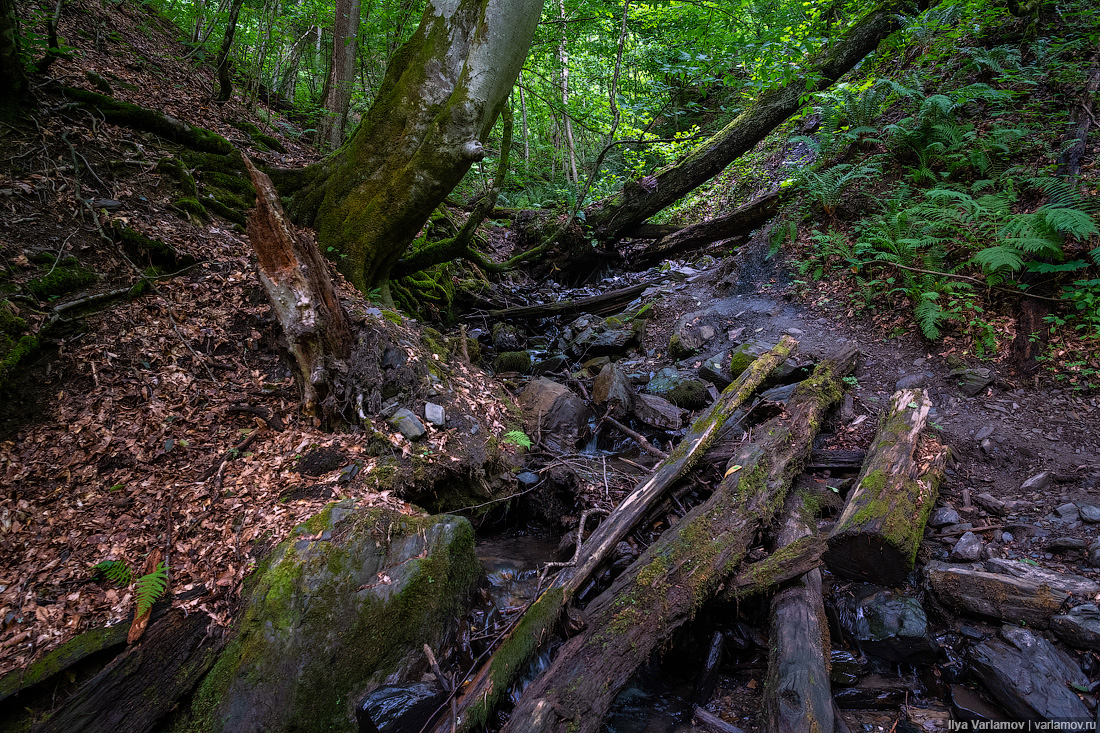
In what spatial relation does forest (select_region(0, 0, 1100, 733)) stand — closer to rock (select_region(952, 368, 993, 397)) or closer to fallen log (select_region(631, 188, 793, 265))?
rock (select_region(952, 368, 993, 397))

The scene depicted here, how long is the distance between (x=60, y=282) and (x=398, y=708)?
165 inches

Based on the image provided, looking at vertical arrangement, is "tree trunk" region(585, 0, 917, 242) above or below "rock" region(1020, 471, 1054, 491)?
above

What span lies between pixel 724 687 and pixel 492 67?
20.3 feet

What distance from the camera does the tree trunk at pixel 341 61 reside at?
25.9 ft

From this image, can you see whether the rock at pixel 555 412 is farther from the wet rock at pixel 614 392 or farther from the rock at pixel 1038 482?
the rock at pixel 1038 482

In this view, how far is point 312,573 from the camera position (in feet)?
9.35

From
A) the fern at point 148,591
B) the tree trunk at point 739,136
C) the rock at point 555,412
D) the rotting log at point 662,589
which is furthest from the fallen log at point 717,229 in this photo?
the fern at point 148,591

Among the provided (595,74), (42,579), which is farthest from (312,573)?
(595,74)

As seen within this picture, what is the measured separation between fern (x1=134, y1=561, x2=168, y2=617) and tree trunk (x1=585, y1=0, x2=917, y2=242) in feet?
33.2

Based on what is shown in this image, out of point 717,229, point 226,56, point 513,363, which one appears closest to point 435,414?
point 513,363

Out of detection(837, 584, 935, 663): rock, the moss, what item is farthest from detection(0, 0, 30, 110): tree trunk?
detection(837, 584, 935, 663): rock

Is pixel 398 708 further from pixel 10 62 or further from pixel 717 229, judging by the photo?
pixel 717 229

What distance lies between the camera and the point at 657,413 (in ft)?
18.9

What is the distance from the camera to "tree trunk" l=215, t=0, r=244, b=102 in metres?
7.06
